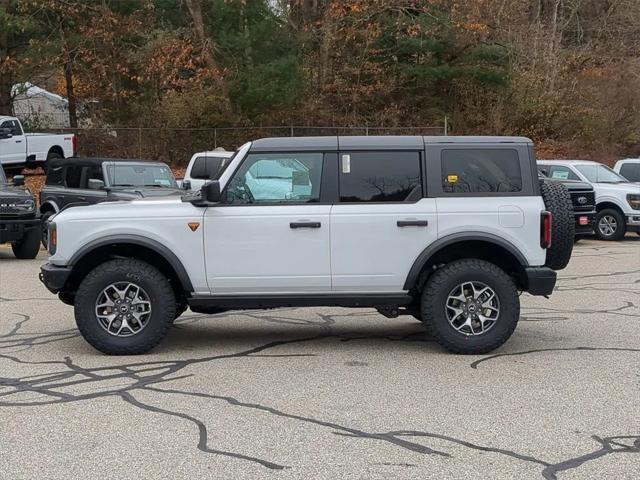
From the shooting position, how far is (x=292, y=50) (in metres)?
29.0

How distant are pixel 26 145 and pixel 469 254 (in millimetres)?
20429

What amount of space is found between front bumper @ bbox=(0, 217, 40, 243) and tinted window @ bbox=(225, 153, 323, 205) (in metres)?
8.58

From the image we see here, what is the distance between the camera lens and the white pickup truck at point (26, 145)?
2428cm

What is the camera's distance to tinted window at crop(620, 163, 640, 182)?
21062 millimetres

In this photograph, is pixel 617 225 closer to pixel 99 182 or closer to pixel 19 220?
pixel 99 182

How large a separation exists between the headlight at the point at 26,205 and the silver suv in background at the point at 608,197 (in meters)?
11.4

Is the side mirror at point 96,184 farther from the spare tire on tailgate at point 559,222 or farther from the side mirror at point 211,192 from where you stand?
the spare tire on tailgate at point 559,222

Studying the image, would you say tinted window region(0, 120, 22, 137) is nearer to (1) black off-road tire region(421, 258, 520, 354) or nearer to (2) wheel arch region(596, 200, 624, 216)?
(2) wheel arch region(596, 200, 624, 216)

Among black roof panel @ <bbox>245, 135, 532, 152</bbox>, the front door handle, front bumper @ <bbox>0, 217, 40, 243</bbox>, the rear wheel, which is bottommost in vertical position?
the rear wheel

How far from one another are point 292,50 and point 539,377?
23950mm

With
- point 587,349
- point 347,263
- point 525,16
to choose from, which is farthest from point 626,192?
point 525,16

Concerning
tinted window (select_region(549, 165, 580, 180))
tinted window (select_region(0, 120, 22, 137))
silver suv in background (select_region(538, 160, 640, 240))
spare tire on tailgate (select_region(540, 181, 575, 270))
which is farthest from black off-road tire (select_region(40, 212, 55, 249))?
tinted window (select_region(549, 165, 580, 180))

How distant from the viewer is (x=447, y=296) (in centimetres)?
719

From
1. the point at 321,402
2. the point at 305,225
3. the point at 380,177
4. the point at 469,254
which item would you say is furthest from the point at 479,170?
the point at 321,402
